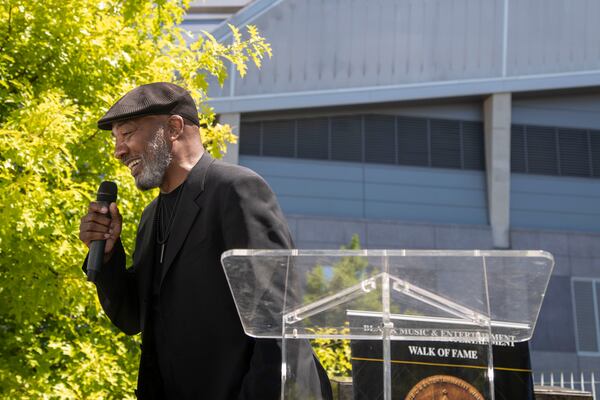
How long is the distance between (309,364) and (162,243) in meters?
0.79

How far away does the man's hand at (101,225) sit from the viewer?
8.92ft

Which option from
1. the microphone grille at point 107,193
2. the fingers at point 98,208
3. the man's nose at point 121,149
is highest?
the man's nose at point 121,149

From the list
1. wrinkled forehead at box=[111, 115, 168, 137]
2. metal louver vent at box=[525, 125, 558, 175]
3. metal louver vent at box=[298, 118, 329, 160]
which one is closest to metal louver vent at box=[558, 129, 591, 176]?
metal louver vent at box=[525, 125, 558, 175]

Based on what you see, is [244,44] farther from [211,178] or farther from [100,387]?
[211,178]

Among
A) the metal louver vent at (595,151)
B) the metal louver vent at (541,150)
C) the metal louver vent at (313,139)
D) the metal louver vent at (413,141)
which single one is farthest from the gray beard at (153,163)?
the metal louver vent at (595,151)

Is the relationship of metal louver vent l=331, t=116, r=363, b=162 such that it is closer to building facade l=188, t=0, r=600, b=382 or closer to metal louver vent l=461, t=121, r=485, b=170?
building facade l=188, t=0, r=600, b=382

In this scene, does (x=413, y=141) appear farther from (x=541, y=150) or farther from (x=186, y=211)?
(x=186, y=211)

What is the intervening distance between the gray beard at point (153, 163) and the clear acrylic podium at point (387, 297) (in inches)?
25.2

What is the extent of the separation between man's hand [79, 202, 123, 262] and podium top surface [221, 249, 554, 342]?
0.70m

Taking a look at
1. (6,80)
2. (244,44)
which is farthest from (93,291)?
(244,44)

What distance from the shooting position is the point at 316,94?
1027 inches

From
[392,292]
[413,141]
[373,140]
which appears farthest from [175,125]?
[413,141]

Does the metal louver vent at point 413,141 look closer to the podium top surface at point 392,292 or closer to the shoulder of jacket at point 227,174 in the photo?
the shoulder of jacket at point 227,174

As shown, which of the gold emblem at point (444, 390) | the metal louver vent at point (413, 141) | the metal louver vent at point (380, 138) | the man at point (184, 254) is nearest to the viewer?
the gold emblem at point (444, 390)
